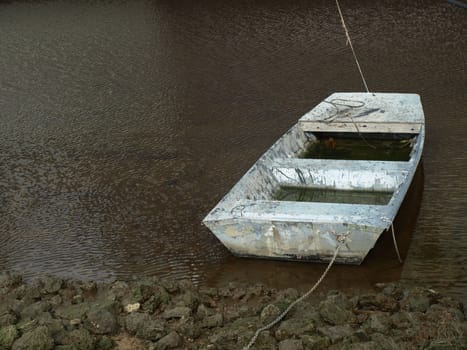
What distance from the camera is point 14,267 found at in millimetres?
6914

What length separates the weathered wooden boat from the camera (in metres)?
5.79

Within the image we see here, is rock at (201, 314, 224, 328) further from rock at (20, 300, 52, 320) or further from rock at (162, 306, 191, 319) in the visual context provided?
rock at (20, 300, 52, 320)

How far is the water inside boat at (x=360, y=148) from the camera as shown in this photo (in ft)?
27.0

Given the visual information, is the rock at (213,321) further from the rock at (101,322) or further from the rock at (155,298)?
the rock at (101,322)

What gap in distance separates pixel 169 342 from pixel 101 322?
0.67m

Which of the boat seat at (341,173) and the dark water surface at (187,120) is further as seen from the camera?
the boat seat at (341,173)

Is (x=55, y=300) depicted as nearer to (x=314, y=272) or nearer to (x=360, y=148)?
(x=314, y=272)

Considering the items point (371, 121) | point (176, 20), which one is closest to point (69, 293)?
point (371, 121)

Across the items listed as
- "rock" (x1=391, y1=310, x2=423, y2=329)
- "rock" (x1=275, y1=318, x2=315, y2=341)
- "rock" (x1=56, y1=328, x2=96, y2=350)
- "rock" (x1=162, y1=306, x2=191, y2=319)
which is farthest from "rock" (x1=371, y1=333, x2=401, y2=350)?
"rock" (x1=56, y1=328, x2=96, y2=350)

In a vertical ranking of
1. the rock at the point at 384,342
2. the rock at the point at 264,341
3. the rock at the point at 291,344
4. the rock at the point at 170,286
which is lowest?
the rock at the point at 170,286

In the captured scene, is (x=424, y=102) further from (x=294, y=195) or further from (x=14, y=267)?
(x=14, y=267)

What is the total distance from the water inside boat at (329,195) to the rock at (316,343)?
257 centimetres

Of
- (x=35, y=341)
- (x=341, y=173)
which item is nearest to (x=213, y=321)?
(x=35, y=341)

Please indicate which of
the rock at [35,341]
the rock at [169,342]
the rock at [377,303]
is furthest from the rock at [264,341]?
the rock at [35,341]
